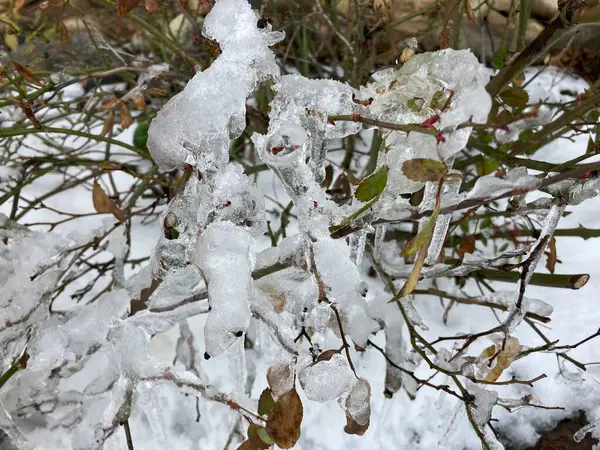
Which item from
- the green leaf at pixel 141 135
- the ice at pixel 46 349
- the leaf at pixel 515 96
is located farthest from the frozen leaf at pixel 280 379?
the green leaf at pixel 141 135

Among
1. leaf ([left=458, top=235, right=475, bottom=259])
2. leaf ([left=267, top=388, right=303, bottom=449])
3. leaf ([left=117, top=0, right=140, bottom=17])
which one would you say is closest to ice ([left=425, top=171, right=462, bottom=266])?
leaf ([left=458, top=235, right=475, bottom=259])

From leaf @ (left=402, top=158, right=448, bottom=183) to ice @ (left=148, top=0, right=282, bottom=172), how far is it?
0.27m

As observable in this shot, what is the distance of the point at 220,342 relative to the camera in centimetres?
70

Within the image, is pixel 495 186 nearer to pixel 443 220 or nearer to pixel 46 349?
pixel 443 220

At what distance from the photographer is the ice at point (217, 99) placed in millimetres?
703

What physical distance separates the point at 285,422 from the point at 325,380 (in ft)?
0.34

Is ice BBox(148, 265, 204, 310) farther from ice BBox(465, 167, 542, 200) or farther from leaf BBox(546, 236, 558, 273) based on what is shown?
leaf BBox(546, 236, 558, 273)

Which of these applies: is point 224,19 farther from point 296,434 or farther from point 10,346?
point 10,346

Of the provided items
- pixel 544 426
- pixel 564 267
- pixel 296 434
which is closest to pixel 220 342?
pixel 296 434

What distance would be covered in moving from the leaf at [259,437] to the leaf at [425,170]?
0.46 meters

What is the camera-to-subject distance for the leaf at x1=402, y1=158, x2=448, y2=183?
23.5 inches

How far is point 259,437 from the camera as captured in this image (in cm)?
80

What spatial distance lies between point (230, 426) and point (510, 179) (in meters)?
0.98

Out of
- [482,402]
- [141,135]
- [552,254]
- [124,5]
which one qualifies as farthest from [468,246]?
[141,135]
